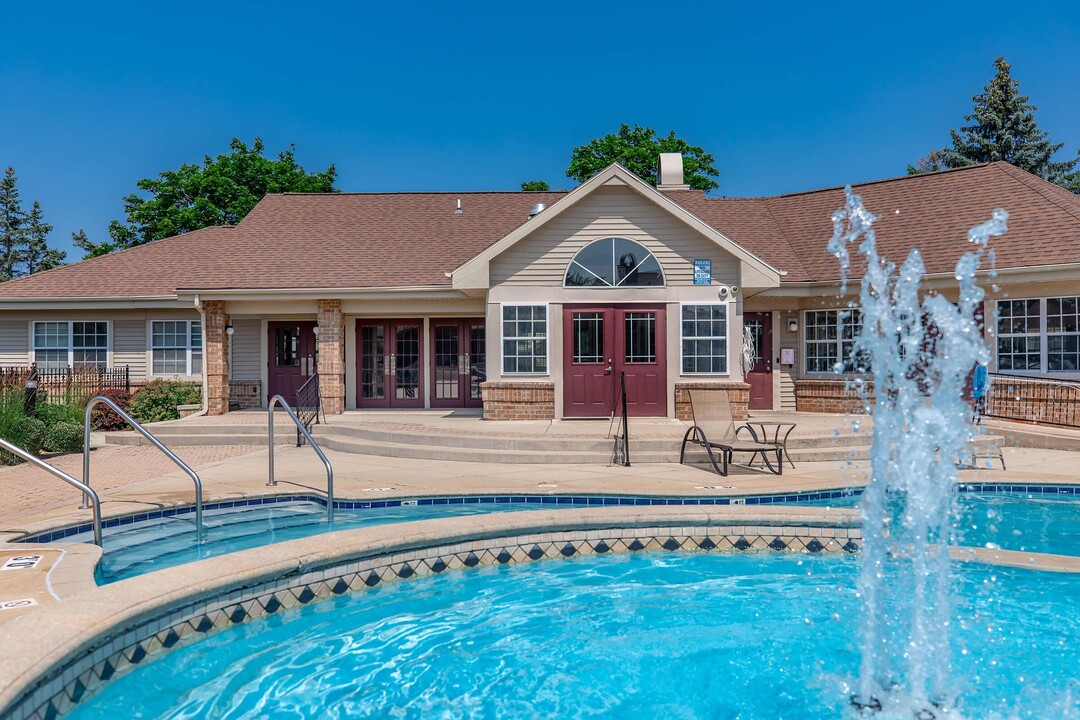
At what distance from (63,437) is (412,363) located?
24.8 ft

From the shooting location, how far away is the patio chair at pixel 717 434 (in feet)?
33.6

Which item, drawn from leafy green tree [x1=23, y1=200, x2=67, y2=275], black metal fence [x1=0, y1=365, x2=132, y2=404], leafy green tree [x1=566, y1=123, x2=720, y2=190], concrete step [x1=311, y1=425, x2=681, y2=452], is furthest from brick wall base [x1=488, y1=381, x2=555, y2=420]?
leafy green tree [x1=23, y1=200, x2=67, y2=275]

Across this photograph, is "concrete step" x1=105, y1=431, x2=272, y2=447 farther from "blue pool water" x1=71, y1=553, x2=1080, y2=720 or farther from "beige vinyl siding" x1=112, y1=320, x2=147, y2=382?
"blue pool water" x1=71, y1=553, x2=1080, y2=720

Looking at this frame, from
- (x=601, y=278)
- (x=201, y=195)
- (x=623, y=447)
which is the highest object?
(x=201, y=195)

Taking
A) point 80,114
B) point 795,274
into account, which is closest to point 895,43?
point 795,274

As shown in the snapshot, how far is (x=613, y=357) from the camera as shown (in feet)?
48.2

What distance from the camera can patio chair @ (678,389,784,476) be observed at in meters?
10.2

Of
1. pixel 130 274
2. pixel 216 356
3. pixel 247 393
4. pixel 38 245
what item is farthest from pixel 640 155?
pixel 38 245

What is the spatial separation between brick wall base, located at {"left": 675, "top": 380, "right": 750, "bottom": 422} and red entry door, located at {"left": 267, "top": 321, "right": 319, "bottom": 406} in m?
9.41

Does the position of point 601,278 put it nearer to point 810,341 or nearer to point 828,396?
point 810,341

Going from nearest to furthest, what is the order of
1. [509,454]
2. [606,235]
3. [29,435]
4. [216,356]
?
[509,454] < [29,435] < [606,235] < [216,356]

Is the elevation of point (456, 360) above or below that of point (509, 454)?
above

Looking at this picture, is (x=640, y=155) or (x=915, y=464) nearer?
(x=915, y=464)

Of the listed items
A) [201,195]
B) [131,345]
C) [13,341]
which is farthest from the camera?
[201,195]
